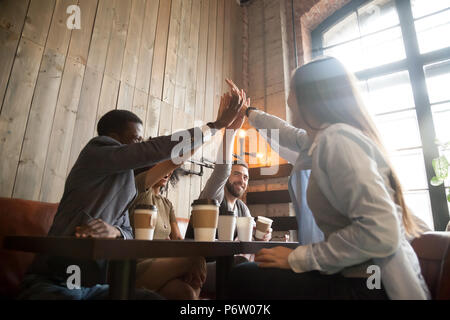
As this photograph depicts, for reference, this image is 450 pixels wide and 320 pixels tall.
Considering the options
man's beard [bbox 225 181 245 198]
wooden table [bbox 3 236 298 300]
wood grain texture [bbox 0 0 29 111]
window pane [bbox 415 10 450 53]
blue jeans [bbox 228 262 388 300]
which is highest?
window pane [bbox 415 10 450 53]

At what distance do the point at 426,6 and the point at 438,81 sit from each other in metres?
1.02

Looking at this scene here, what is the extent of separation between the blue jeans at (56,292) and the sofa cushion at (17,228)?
1.36 ft

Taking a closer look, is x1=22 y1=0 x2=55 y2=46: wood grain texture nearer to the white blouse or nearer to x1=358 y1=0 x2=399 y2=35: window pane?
the white blouse

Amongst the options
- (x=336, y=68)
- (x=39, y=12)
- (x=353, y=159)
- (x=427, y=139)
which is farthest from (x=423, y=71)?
(x=39, y=12)

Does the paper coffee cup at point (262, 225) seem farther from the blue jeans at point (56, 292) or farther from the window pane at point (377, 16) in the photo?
the window pane at point (377, 16)

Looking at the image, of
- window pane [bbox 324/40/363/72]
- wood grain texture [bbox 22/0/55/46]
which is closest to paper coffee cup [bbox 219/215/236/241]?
wood grain texture [bbox 22/0/55/46]

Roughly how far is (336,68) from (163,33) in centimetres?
284

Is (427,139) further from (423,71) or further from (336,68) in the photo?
(336,68)

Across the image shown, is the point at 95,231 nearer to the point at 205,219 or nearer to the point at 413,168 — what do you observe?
the point at 205,219

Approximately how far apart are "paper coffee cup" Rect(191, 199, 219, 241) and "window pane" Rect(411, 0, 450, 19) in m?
4.13

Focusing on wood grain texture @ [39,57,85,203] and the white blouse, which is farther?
wood grain texture @ [39,57,85,203]

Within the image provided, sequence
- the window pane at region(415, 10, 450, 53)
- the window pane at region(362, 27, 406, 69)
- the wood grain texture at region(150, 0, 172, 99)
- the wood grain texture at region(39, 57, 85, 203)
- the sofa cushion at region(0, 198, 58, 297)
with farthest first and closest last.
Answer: the window pane at region(362, 27, 406, 69)
the window pane at region(415, 10, 450, 53)
the wood grain texture at region(150, 0, 172, 99)
the wood grain texture at region(39, 57, 85, 203)
the sofa cushion at region(0, 198, 58, 297)

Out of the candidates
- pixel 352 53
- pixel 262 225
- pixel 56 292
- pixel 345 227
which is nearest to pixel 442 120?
pixel 352 53

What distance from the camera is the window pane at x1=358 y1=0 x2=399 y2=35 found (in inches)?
156
